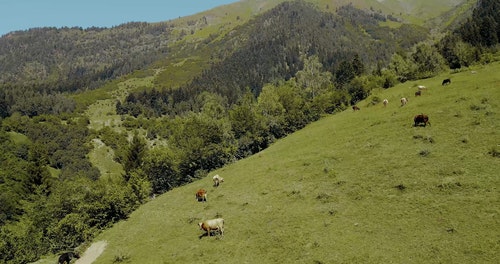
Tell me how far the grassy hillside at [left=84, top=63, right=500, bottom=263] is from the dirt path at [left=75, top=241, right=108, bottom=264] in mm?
1006

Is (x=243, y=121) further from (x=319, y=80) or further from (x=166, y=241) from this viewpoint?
(x=319, y=80)

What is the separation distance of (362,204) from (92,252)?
100 feet

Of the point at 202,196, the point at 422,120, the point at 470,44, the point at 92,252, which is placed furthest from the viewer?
the point at 470,44

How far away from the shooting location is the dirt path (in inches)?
1530

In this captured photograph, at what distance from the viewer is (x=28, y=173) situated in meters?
96.2

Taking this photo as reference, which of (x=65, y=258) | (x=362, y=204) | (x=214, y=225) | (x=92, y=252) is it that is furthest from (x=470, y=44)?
(x=65, y=258)

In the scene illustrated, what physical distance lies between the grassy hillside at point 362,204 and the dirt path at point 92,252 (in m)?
1.01

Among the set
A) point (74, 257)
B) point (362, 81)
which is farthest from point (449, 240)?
point (362, 81)

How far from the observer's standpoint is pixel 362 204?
29.1 m

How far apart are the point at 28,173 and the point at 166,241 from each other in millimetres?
80201

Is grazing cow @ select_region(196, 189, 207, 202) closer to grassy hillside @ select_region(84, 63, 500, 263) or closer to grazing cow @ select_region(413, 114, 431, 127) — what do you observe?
grassy hillside @ select_region(84, 63, 500, 263)

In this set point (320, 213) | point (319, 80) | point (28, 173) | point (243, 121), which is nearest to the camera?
point (320, 213)

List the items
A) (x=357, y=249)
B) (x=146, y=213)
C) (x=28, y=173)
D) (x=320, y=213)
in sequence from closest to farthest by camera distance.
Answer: (x=357, y=249) < (x=320, y=213) < (x=146, y=213) < (x=28, y=173)

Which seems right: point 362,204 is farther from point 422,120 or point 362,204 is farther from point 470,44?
point 470,44
